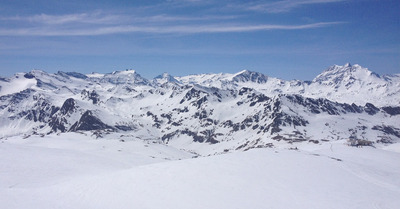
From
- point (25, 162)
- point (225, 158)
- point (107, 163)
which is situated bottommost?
point (107, 163)

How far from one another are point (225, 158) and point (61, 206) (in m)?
29.5

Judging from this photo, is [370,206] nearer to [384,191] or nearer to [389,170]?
[384,191]

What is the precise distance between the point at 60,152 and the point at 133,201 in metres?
54.7

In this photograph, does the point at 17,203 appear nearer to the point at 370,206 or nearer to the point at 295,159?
the point at 370,206

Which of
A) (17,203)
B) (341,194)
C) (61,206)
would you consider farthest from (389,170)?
(17,203)

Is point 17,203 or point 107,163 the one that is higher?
point 17,203

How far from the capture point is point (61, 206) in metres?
34.6

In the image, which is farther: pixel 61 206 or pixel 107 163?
pixel 107 163

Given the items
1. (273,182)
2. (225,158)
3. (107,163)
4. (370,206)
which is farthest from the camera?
(107,163)

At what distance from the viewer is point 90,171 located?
63.1 meters

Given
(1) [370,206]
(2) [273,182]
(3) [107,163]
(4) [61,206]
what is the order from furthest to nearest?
(3) [107,163], (2) [273,182], (1) [370,206], (4) [61,206]

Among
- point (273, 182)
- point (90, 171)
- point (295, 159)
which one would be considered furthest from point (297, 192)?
point (90, 171)

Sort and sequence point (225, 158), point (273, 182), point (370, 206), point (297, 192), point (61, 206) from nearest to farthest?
1. point (61, 206)
2. point (370, 206)
3. point (297, 192)
4. point (273, 182)
5. point (225, 158)

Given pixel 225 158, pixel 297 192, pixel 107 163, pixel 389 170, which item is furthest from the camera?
pixel 107 163
